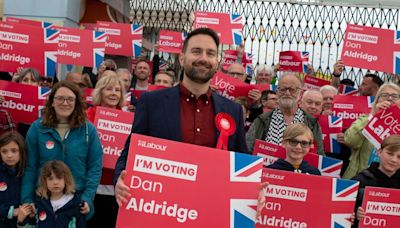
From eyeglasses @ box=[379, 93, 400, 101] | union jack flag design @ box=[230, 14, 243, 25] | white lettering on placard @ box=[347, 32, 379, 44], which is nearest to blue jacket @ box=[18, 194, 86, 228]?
eyeglasses @ box=[379, 93, 400, 101]

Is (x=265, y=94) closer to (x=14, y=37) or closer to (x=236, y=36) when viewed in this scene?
(x=14, y=37)

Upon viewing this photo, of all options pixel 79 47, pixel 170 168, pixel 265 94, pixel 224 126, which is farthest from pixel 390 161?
pixel 79 47

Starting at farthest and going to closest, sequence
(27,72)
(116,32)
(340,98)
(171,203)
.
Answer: (116,32) < (340,98) < (27,72) < (171,203)

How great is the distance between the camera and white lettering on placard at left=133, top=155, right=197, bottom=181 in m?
3.12

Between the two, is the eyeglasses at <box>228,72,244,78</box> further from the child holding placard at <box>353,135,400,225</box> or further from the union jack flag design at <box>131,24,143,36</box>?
the child holding placard at <box>353,135,400,225</box>

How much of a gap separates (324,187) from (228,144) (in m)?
1.10

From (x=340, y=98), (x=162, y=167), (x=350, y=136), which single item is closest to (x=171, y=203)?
(x=162, y=167)

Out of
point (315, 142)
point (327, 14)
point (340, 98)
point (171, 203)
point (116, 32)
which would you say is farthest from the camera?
point (327, 14)

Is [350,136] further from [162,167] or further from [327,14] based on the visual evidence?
[327,14]

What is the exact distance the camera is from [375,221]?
4.15 m

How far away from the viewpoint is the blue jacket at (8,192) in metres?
4.57

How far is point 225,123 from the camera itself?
10.2 feet

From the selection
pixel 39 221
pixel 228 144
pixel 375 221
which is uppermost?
pixel 228 144

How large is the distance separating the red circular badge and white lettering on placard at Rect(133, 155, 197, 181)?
245 millimetres
